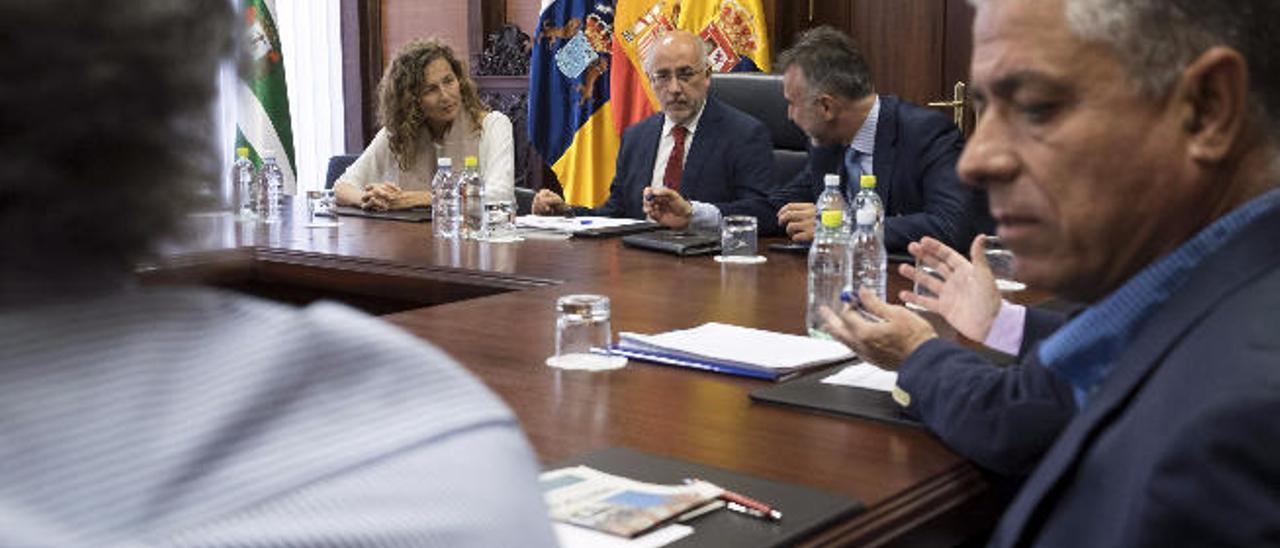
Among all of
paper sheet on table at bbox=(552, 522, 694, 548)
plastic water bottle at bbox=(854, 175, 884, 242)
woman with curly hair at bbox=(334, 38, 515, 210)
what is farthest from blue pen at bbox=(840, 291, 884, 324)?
woman with curly hair at bbox=(334, 38, 515, 210)

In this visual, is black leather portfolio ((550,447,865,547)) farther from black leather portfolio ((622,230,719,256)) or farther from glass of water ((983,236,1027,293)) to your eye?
black leather portfolio ((622,230,719,256))

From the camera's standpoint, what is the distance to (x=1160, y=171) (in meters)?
1.24

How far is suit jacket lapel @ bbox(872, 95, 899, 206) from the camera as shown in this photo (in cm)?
398

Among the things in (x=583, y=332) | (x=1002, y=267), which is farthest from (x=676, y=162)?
(x=583, y=332)

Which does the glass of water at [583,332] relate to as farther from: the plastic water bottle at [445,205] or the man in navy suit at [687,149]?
the man in navy suit at [687,149]

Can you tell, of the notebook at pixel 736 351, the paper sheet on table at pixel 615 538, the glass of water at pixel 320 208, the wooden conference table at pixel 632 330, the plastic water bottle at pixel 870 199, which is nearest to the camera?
the paper sheet on table at pixel 615 538

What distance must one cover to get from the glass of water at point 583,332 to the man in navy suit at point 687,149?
2.28m

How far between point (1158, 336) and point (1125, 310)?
0.33ft

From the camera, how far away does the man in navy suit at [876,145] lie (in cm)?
383

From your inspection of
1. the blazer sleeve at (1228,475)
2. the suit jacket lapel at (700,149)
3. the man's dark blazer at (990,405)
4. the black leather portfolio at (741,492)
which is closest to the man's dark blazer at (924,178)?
the suit jacket lapel at (700,149)

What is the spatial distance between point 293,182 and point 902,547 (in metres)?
5.69

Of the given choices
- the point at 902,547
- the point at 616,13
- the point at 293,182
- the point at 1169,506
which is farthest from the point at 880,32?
the point at 1169,506

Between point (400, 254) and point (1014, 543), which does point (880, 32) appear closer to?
point (400, 254)

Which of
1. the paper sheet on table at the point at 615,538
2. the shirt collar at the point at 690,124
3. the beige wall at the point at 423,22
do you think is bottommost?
the paper sheet on table at the point at 615,538
